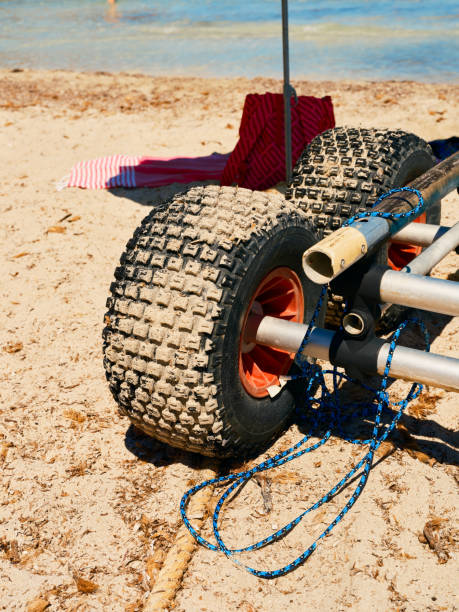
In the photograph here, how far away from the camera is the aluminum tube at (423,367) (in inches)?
97.4

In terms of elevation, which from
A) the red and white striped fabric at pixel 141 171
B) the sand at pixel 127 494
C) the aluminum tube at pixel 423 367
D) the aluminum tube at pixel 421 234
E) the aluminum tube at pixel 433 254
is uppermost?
the aluminum tube at pixel 433 254

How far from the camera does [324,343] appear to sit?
2676 millimetres

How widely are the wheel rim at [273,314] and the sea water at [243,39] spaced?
35.1 feet

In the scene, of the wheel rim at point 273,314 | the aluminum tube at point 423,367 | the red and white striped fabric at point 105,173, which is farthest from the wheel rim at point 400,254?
the red and white striped fabric at point 105,173

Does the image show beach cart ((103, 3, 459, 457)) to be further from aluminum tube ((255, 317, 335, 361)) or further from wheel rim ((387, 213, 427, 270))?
wheel rim ((387, 213, 427, 270))

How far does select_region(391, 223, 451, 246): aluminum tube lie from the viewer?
10.8 feet

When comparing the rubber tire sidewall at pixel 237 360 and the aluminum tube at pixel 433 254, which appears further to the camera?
the aluminum tube at pixel 433 254

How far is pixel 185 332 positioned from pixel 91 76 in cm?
1176

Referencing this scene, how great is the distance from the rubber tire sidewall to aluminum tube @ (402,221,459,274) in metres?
0.52

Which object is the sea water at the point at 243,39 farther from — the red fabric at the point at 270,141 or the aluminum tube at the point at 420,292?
the aluminum tube at the point at 420,292

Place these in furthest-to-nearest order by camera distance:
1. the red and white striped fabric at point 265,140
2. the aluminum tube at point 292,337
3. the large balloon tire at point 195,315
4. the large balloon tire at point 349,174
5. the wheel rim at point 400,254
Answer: the red and white striped fabric at point 265,140 → the wheel rim at point 400,254 → the large balloon tire at point 349,174 → the aluminum tube at point 292,337 → the large balloon tire at point 195,315

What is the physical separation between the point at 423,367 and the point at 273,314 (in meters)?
0.95

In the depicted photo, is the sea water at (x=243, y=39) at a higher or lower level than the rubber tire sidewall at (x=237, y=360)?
higher

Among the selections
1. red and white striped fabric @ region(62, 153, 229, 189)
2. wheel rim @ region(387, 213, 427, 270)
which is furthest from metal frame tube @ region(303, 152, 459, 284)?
red and white striped fabric @ region(62, 153, 229, 189)
